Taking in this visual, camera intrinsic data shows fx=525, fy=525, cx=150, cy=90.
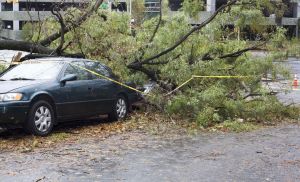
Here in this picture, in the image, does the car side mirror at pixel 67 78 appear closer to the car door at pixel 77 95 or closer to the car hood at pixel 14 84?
the car door at pixel 77 95

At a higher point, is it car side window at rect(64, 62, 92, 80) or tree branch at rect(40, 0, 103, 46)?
tree branch at rect(40, 0, 103, 46)

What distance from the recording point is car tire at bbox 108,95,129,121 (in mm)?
12055

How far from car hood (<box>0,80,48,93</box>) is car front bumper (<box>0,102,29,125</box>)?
0.31 meters

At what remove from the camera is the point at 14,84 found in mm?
9906

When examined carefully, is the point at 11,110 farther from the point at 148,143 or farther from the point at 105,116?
the point at 105,116

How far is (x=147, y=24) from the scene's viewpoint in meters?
14.0

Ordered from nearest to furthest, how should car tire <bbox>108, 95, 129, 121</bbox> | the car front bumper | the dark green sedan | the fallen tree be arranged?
1. the car front bumper
2. the dark green sedan
3. car tire <bbox>108, 95, 129, 121</bbox>
4. the fallen tree

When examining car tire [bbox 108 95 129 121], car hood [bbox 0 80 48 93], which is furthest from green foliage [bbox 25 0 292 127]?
car hood [bbox 0 80 48 93]

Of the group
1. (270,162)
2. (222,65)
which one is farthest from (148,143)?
(222,65)

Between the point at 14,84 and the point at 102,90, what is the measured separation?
2364 mm

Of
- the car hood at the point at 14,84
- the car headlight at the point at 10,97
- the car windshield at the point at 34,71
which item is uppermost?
the car windshield at the point at 34,71

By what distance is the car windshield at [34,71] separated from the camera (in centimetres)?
1064

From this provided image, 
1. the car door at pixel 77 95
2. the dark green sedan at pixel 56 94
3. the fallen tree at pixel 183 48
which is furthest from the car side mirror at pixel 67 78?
the fallen tree at pixel 183 48

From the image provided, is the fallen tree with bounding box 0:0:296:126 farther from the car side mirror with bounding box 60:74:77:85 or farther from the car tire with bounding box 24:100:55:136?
the car tire with bounding box 24:100:55:136
